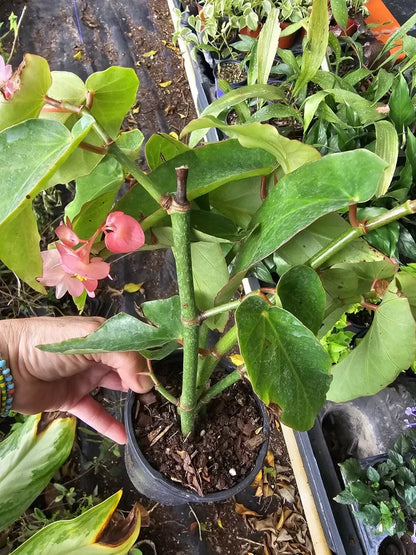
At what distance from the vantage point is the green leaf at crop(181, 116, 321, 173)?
0.38m

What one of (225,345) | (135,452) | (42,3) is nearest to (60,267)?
(225,345)

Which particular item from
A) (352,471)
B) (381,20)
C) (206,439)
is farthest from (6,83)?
(381,20)

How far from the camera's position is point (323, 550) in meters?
0.99

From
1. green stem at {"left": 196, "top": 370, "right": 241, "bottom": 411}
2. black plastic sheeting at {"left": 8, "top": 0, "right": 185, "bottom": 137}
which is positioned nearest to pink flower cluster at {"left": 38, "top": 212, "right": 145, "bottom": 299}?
green stem at {"left": 196, "top": 370, "right": 241, "bottom": 411}

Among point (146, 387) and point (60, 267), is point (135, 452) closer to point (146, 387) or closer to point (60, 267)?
point (146, 387)

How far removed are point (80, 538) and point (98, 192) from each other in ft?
1.72

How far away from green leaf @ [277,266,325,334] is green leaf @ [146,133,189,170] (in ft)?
→ 0.54

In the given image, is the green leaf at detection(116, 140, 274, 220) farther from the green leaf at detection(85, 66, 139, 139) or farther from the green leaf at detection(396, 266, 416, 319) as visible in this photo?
the green leaf at detection(396, 266, 416, 319)

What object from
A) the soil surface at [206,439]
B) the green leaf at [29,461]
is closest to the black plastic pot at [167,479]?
the soil surface at [206,439]

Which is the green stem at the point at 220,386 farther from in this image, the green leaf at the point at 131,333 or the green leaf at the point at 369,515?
the green leaf at the point at 369,515

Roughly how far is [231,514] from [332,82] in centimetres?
101

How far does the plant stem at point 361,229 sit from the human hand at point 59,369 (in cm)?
37

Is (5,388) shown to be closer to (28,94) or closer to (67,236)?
(67,236)

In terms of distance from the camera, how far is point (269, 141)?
0.40m
